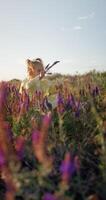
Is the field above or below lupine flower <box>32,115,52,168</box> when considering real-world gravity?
below

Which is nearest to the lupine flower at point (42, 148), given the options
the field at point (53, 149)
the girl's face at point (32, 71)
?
the field at point (53, 149)

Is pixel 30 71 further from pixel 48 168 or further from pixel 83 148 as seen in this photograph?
pixel 48 168

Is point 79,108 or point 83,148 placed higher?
point 79,108

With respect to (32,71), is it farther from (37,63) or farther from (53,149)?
(53,149)

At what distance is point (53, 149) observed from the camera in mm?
2953

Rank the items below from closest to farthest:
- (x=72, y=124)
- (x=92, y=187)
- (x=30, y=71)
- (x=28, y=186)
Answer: (x=28, y=186)
(x=92, y=187)
(x=72, y=124)
(x=30, y=71)

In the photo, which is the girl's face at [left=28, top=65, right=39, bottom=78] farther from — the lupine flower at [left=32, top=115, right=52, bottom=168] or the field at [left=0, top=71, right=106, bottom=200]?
the lupine flower at [left=32, top=115, right=52, bottom=168]

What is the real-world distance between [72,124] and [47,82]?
85.5 inches

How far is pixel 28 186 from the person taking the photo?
205cm

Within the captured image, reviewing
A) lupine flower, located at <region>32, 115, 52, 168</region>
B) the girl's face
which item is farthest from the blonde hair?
lupine flower, located at <region>32, 115, 52, 168</region>

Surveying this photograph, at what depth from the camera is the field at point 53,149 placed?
5.28 feet

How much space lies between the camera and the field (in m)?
1.61

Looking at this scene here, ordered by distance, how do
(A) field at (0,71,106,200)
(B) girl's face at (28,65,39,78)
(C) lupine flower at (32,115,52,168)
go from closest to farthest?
(C) lupine flower at (32,115,52,168)
(A) field at (0,71,106,200)
(B) girl's face at (28,65,39,78)

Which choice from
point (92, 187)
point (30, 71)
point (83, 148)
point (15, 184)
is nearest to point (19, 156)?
point (15, 184)
